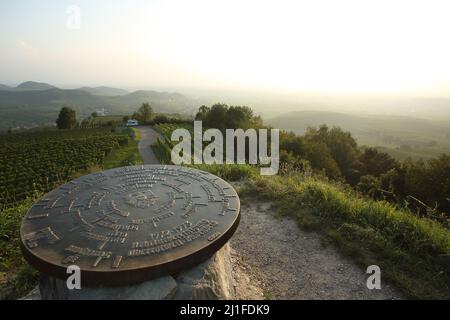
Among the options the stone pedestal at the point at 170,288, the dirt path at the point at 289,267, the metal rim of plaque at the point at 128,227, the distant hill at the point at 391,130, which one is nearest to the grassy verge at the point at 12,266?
the stone pedestal at the point at 170,288

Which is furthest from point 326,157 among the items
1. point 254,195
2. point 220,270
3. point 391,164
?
point 220,270

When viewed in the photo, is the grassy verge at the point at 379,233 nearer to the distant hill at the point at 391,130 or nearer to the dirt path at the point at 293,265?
the dirt path at the point at 293,265

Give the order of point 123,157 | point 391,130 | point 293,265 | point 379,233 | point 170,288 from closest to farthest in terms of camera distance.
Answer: point 170,288 → point 293,265 → point 379,233 → point 123,157 → point 391,130

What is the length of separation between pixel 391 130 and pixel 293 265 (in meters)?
138

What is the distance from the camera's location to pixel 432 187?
65.3ft

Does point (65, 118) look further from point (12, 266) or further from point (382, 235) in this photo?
point (382, 235)

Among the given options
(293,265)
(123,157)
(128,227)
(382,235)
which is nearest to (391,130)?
(123,157)

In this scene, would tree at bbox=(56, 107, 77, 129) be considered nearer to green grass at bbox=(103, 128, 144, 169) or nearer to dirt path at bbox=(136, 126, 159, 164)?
dirt path at bbox=(136, 126, 159, 164)

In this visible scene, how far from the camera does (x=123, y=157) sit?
2703 cm

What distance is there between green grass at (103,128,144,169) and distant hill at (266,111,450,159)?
57.0m

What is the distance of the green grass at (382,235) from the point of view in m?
4.95
